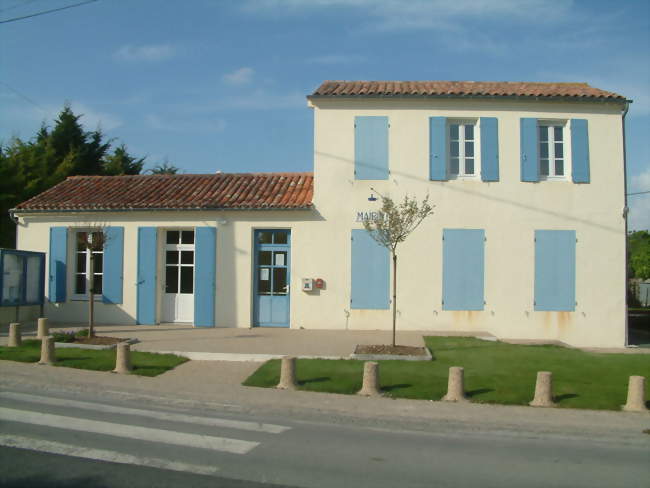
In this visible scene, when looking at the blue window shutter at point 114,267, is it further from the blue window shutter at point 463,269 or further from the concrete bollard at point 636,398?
the concrete bollard at point 636,398

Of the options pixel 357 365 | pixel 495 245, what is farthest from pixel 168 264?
pixel 495 245

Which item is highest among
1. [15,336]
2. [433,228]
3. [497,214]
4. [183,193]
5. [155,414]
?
[183,193]

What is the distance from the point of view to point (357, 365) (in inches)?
427

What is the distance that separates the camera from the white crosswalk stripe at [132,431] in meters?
6.42

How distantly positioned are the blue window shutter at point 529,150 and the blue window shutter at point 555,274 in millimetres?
1773

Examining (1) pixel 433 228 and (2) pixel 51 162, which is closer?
(1) pixel 433 228

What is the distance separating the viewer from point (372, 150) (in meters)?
15.7

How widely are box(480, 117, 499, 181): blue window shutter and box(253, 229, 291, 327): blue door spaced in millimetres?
5629

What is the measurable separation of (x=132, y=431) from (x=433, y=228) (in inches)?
411

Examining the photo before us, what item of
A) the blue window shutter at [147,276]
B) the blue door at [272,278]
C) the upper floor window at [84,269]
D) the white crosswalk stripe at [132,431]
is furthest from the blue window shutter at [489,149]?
the white crosswalk stripe at [132,431]

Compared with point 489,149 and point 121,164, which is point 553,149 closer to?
point 489,149

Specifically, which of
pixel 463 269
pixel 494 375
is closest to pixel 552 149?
pixel 463 269

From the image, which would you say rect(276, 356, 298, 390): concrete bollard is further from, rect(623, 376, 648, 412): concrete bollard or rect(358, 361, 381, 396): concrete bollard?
rect(623, 376, 648, 412): concrete bollard

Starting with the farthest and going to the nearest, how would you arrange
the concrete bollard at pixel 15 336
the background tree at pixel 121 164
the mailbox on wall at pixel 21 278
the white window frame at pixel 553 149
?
the background tree at pixel 121 164 < the white window frame at pixel 553 149 < the mailbox on wall at pixel 21 278 < the concrete bollard at pixel 15 336
